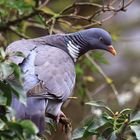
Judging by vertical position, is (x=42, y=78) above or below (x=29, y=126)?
below

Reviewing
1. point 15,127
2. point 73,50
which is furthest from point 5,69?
point 73,50

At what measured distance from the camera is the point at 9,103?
7.72ft

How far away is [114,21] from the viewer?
7793mm

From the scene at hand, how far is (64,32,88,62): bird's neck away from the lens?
386cm

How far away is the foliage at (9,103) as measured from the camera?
2098mm

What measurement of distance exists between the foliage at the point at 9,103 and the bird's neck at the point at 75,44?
1.40 meters

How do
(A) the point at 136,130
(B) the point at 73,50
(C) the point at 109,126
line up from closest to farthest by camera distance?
1. (A) the point at 136,130
2. (C) the point at 109,126
3. (B) the point at 73,50

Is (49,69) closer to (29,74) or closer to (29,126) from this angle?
(29,74)

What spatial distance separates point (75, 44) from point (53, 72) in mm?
749

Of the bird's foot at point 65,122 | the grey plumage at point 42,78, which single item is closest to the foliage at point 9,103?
the grey plumage at point 42,78

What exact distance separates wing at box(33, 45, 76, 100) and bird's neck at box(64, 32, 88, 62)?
0.87ft

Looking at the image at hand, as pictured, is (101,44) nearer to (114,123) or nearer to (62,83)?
(62,83)

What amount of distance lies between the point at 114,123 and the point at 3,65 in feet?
2.22

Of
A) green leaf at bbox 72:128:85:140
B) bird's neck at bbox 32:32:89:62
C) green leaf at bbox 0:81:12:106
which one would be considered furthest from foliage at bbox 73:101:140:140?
bird's neck at bbox 32:32:89:62
